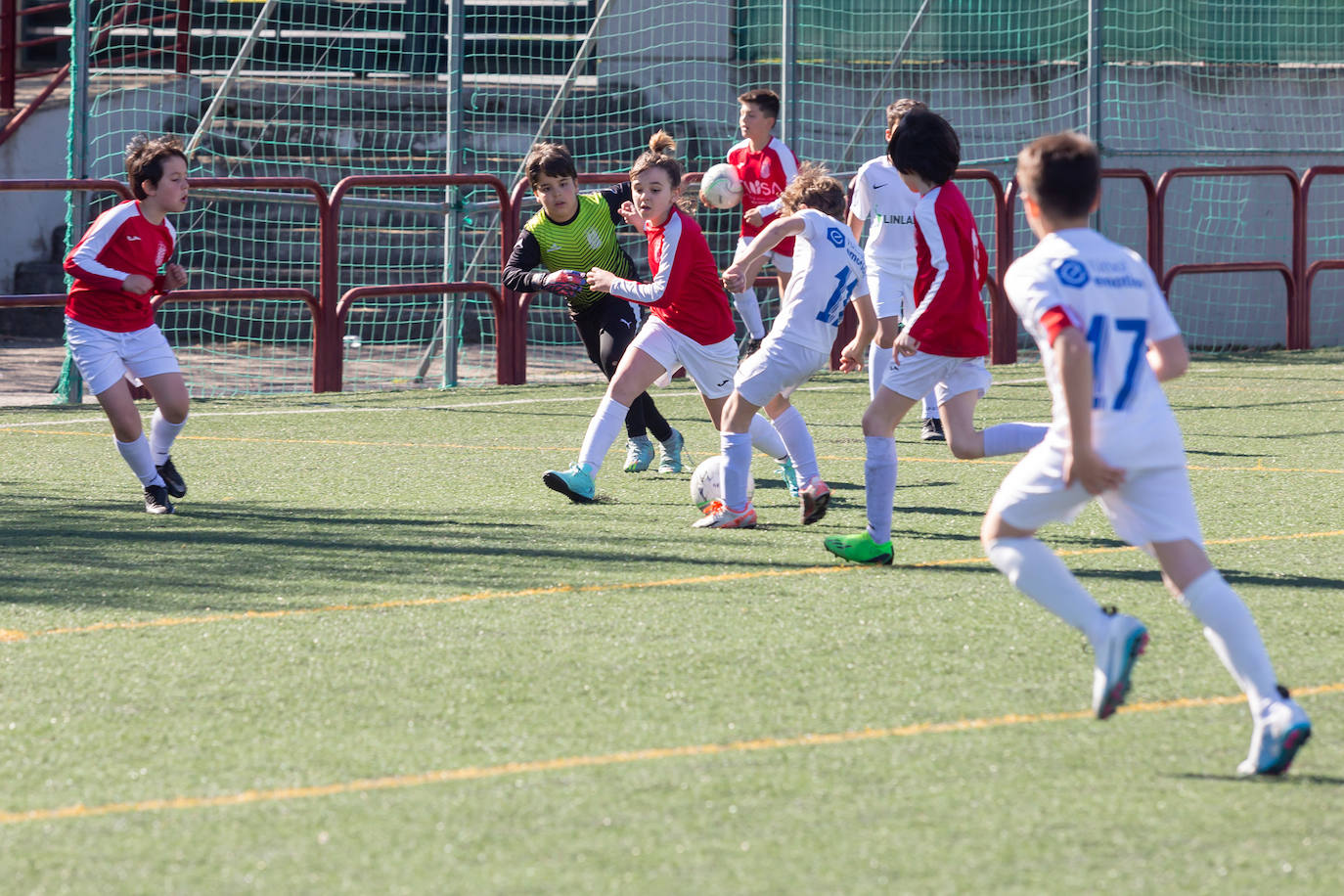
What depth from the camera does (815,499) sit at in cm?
696

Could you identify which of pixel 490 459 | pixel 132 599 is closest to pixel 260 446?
pixel 490 459

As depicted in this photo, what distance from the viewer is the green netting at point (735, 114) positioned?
16219 millimetres

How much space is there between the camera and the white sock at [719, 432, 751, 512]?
688cm

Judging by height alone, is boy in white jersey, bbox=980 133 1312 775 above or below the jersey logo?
below

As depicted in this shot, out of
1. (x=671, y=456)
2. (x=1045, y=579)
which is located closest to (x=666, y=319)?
(x=671, y=456)

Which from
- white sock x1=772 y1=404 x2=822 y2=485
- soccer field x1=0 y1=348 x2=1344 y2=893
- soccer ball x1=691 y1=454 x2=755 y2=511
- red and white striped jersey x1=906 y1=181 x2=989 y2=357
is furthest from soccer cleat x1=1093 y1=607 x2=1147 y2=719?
soccer ball x1=691 y1=454 x2=755 y2=511

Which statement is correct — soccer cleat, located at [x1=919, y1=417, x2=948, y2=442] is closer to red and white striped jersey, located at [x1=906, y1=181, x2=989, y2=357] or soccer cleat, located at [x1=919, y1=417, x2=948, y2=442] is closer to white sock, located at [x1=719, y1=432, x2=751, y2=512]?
white sock, located at [x1=719, y1=432, x2=751, y2=512]

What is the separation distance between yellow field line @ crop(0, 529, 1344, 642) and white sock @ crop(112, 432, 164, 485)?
225 centimetres

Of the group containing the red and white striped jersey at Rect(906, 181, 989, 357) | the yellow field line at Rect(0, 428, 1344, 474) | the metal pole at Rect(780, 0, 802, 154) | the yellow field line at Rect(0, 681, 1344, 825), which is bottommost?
the yellow field line at Rect(0, 681, 1344, 825)

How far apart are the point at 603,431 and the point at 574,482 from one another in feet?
0.80

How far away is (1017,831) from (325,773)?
1433mm

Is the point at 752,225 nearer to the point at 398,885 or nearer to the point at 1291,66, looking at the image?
the point at 398,885

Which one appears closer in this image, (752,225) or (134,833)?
(134,833)

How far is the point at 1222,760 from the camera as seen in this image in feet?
12.6
